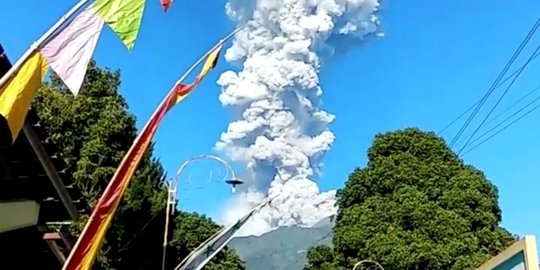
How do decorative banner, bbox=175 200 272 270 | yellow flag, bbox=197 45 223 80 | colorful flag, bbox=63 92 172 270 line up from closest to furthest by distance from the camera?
1. colorful flag, bbox=63 92 172 270
2. yellow flag, bbox=197 45 223 80
3. decorative banner, bbox=175 200 272 270

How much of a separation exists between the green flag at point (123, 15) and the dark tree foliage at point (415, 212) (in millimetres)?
15811

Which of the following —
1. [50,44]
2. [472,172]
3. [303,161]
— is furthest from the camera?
[303,161]

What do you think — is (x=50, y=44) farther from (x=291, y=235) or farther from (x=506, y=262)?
(x=291, y=235)

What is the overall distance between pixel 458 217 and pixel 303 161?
18.4ft

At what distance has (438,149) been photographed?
71.8ft

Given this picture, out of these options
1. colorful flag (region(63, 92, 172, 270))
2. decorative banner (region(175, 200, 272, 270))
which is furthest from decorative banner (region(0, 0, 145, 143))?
decorative banner (region(175, 200, 272, 270))

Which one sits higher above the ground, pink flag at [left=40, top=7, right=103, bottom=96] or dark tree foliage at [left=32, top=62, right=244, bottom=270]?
dark tree foliage at [left=32, top=62, right=244, bottom=270]

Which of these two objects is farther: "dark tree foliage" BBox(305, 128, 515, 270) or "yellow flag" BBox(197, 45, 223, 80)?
"dark tree foliage" BBox(305, 128, 515, 270)

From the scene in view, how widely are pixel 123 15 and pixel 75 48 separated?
1.15 ft

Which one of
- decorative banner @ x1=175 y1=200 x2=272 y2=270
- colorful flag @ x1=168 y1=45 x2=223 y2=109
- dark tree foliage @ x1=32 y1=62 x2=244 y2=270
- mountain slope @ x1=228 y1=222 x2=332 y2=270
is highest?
mountain slope @ x1=228 y1=222 x2=332 y2=270

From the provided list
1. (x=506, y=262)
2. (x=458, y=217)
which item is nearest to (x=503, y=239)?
(x=458, y=217)

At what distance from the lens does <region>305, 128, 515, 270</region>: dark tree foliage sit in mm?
19172

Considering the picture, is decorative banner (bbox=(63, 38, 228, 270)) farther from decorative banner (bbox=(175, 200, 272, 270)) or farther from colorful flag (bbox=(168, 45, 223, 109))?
decorative banner (bbox=(175, 200, 272, 270))

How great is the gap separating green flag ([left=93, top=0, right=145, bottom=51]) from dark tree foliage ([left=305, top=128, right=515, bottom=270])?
51.9 feet
